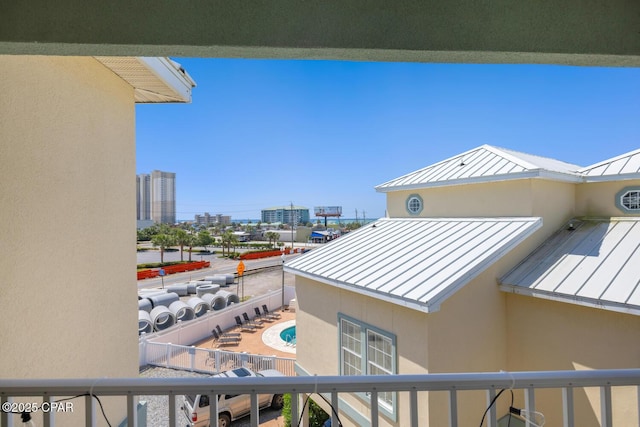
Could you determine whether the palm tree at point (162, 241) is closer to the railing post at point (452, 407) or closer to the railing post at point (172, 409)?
the railing post at point (172, 409)

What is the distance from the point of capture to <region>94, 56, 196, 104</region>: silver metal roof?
8.84ft

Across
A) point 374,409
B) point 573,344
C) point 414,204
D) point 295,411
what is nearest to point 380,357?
point 573,344

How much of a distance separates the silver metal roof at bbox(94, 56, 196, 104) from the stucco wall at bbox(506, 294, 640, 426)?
21.7ft

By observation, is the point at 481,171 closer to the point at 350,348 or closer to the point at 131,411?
the point at 350,348

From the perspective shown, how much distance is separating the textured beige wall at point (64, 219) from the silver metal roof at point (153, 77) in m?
0.15

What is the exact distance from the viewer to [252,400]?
143 centimetres

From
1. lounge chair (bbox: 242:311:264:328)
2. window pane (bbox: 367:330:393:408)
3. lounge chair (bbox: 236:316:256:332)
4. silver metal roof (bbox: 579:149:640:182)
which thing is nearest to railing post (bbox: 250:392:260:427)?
window pane (bbox: 367:330:393:408)

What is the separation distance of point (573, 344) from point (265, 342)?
36.6 ft

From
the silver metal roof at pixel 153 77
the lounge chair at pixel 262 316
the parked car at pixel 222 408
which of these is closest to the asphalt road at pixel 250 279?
the lounge chair at pixel 262 316

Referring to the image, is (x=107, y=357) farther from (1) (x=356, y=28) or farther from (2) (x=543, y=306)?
(2) (x=543, y=306)

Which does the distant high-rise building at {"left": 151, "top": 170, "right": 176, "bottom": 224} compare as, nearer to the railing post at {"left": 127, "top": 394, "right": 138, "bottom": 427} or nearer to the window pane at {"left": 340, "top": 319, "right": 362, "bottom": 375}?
the window pane at {"left": 340, "top": 319, "right": 362, "bottom": 375}

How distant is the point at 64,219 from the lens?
91.7 inches

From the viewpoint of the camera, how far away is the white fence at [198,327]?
11.5 m

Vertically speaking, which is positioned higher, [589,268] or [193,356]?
[589,268]
